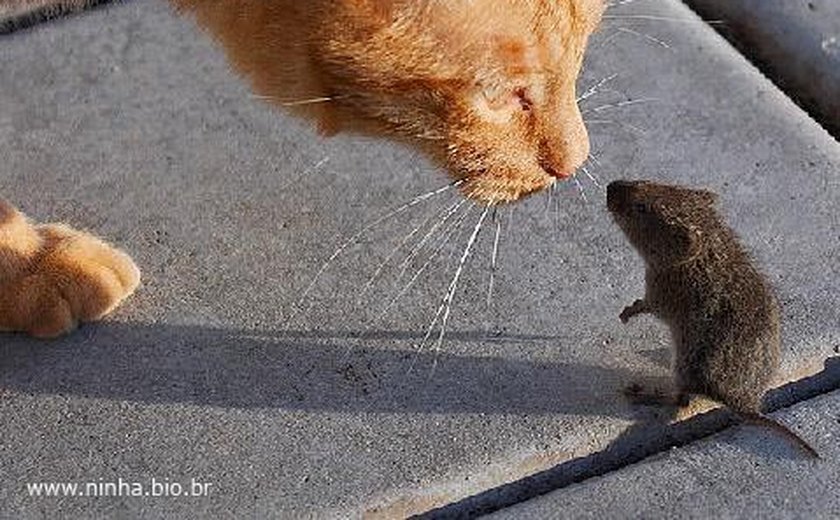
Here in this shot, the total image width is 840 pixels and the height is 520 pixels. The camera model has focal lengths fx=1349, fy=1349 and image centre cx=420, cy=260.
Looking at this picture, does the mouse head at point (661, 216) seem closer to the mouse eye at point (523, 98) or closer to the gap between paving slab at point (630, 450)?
the gap between paving slab at point (630, 450)

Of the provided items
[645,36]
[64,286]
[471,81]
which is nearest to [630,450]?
[471,81]

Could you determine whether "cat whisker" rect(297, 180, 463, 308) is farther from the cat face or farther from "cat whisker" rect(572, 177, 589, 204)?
the cat face

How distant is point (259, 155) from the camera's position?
356 centimetres

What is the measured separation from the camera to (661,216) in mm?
3004

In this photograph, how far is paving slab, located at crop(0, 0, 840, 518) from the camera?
9.35ft

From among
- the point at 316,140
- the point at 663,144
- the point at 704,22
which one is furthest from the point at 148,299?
the point at 704,22

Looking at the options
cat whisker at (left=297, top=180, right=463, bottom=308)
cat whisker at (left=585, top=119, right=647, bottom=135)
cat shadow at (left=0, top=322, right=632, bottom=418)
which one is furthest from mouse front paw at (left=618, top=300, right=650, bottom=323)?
cat whisker at (left=585, top=119, right=647, bottom=135)

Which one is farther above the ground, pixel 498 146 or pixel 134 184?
pixel 498 146

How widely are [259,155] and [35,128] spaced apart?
0.62 metres

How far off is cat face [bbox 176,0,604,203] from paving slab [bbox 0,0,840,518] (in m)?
0.51

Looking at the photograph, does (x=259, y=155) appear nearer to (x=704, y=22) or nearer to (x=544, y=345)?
(x=544, y=345)

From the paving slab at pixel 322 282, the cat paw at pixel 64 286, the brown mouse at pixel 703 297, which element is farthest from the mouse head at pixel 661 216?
the cat paw at pixel 64 286

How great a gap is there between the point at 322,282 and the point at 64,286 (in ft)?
1.95

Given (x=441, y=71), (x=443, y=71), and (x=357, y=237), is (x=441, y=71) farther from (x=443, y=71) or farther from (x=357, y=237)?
(x=357, y=237)
